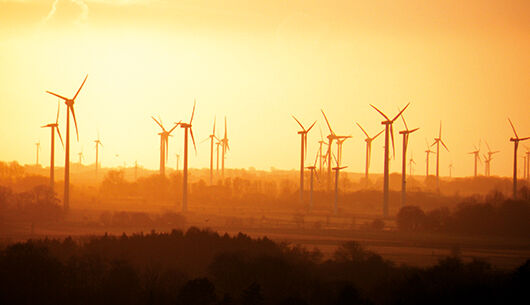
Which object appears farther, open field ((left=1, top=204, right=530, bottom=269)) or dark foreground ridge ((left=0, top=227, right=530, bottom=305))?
open field ((left=1, top=204, right=530, bottom=269))

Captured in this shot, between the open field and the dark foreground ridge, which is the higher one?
the dark foreground ridge

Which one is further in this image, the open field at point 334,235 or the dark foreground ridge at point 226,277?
the open field at point 334,235

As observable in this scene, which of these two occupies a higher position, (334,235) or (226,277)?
(226,277)

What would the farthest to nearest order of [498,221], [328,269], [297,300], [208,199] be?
[208,199] → [498,221] → [328,269] → [297,300]

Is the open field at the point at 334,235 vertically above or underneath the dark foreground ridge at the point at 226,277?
underneath

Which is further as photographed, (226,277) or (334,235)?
(334,235)

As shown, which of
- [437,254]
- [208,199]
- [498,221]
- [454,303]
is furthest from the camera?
[208,199]

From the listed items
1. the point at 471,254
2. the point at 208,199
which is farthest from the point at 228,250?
the point at 208,199

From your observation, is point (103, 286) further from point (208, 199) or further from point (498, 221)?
point (208, 199)
